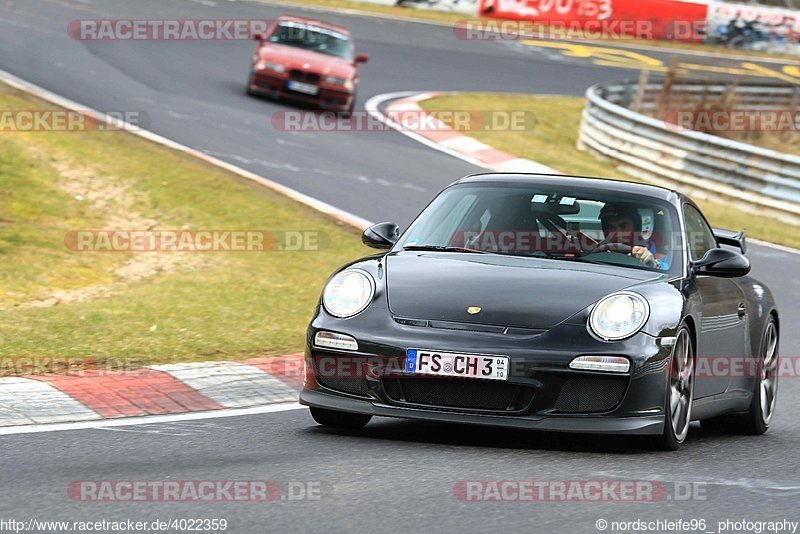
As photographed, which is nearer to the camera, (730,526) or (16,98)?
Answer: (730,526)

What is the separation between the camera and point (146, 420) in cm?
736

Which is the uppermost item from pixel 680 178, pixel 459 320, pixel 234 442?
pixel 459 320

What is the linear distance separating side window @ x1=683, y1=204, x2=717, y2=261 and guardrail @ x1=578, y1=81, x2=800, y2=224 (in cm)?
1199

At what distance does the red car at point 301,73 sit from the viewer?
23391 mm

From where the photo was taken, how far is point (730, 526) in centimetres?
550

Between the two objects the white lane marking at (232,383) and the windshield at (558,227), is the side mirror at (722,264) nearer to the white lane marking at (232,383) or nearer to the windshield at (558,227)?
the windshield at (558,227)

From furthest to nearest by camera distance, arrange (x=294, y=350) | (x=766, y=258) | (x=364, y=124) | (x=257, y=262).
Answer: (x=364, y=124) → (x=766, y=258) → (x=257, y=262) → (x=294, y=350)

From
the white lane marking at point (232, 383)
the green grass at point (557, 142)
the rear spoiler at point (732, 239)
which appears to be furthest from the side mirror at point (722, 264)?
the green grass at point (557, 142)

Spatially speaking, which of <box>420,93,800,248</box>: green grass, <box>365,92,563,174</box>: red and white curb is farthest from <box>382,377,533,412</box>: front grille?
<box>365,92,563,174</box>: red and white curb

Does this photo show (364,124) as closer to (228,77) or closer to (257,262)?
(228,77)

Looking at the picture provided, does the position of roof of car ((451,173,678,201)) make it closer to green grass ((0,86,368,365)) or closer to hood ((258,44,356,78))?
green grass ((0,86,368,365))

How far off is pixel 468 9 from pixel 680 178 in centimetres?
1860

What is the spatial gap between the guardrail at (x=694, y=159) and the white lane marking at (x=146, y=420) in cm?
1357

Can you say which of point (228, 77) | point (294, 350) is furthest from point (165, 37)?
point (294, 350)
